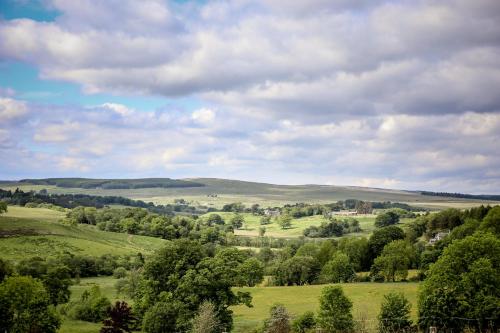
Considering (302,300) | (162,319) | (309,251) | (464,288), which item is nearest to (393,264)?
(302,300)

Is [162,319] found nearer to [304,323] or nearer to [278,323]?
[304,323]

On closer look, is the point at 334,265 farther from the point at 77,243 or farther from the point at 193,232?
the point at 193,232

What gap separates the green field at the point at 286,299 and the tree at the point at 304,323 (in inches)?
240

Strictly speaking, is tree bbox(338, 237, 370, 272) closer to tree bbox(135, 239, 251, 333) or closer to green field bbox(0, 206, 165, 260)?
green field bbox(0, 206, 165, 260)

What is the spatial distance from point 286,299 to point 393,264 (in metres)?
30.3

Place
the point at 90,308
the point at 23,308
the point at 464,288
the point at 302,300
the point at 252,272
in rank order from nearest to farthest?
the point at 23,308, the point at 464,288, the point at 90,308, the point at 302,300, the point at 252,272

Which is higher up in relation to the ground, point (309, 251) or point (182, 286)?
point (182, 286)

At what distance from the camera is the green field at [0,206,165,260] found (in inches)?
4562

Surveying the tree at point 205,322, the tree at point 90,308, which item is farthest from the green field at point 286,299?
the tree at point 205,322

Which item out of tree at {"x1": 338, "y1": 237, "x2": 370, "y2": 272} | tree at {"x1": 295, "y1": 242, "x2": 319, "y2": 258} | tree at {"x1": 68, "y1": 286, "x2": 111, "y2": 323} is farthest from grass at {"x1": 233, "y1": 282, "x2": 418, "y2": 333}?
tree at {"x1": 295, "y1": 242, "x2": 319, "y2": 258}

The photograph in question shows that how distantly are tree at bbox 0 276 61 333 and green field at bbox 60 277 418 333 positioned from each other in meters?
7.50

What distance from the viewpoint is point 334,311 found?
189 feet

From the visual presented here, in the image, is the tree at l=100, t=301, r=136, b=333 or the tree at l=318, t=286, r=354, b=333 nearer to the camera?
the tree at l=100, t=301, r=136, b=333

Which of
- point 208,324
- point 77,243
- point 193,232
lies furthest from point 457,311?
point 193,232
